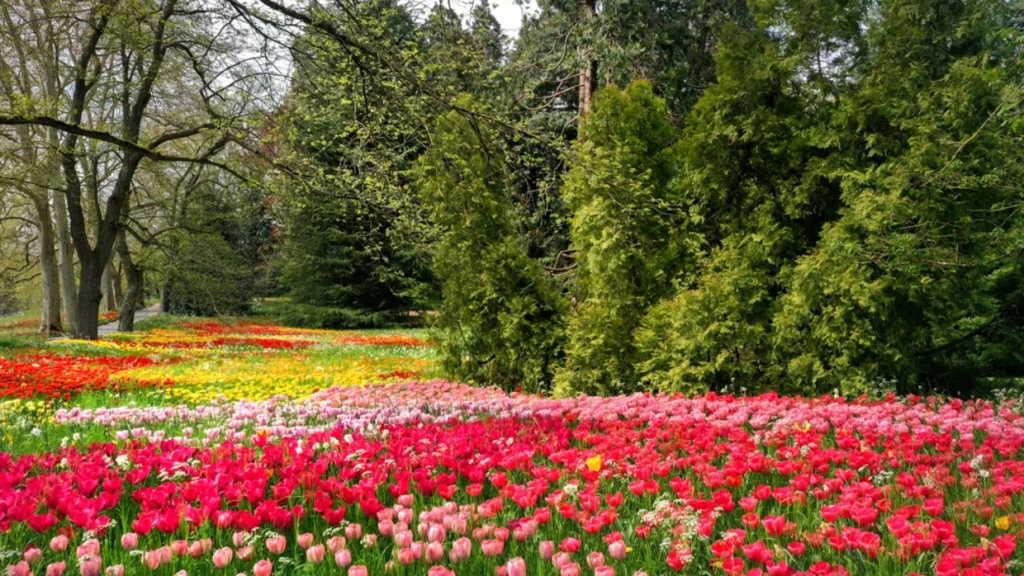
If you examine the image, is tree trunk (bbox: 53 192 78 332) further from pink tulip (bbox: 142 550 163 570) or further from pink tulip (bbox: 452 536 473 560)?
pink tulip (bbox: 452 536 473 560)

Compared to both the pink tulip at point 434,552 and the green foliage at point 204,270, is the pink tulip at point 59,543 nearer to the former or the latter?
the pink tulip at point 434,552

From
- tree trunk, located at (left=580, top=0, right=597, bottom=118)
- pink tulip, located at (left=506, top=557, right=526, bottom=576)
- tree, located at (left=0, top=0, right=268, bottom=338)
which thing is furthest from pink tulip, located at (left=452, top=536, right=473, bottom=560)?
tree trunk, located at (left=580, top=0, right=597, bottom=118)

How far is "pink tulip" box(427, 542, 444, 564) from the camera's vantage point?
6.85ft

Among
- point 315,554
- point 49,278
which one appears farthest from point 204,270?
point 315,554

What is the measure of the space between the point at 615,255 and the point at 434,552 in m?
5.52

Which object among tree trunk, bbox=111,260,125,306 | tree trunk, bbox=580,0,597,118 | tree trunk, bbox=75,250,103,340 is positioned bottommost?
tree trunk, bbox=75,250,103,340

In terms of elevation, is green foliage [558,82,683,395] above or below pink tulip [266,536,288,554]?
above

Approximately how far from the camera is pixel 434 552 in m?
2.09

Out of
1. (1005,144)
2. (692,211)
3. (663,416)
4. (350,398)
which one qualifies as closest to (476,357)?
(350,398)

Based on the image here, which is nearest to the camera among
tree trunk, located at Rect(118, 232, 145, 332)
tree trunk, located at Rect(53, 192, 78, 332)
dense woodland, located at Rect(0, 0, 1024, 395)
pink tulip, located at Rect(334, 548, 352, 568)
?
pink tulip, located at Rect(334, 548, 352, 568)

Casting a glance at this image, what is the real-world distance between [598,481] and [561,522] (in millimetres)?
427

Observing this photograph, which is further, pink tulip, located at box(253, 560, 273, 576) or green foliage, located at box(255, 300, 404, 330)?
green foliage, located at box(255, 300, 404, 330)

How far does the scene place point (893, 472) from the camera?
3.03 m

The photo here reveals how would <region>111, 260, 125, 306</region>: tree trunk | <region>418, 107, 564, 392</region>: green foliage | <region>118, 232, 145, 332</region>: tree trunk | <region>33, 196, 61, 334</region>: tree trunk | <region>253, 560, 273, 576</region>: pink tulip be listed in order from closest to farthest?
1. <region>253, 560, 273, 576</region>: pink tulip
2. <region>418, 107, 564, 392</region>: green foliage
3. <region>33, 196, 61, 334</region>: tree trunk
4. <region>118, 232, 145, 332</region>: tree trunk
5. <region>111, 260, 125, 306</region>: tree trunk
